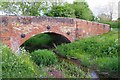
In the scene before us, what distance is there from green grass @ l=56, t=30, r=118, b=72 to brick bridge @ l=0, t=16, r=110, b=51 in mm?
1340

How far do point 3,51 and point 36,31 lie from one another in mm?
5864

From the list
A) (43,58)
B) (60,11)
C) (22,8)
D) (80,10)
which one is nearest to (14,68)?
(43,58)

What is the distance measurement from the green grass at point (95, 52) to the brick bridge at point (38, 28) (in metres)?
1.34

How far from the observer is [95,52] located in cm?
1335

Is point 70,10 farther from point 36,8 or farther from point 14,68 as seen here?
point 14,68

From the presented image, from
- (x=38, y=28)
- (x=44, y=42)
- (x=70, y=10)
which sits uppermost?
(x=70, y=10)

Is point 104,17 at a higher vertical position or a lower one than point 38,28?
lower

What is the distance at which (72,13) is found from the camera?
19375 millimetres

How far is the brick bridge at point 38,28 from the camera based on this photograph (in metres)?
12.7

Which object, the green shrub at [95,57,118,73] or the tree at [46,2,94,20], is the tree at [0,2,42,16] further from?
the green shrub at [95,57,118,73]

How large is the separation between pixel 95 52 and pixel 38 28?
3.33 m

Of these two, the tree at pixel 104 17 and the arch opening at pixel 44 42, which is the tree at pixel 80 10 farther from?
the tree at pixel 104 17

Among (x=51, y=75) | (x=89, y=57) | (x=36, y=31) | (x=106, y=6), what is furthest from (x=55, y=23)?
(x=106, y=6)

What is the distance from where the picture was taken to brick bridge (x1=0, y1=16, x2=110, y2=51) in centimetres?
1271
